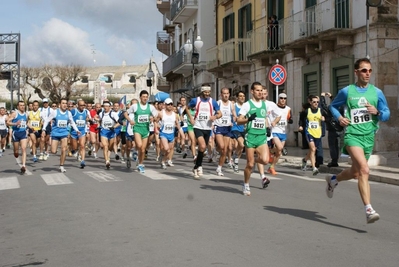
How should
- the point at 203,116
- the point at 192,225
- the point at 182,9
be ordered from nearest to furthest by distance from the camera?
the point at 192,225
the point at 203,116
the point at 182,9

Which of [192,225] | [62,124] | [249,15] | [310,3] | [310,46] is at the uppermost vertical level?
[249,15]

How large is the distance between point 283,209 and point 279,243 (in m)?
2.66

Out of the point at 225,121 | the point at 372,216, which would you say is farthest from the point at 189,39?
the point at 372,216

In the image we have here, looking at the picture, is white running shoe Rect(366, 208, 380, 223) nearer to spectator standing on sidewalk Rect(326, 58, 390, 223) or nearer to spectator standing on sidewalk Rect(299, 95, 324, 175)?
spectator standing on sidewalk Rect(326, 58, 390, 223)

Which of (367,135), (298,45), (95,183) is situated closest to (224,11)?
(298,45)

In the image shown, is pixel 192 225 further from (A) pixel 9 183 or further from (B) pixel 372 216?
(A) pixel 9 183

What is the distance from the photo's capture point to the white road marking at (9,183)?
14160mm

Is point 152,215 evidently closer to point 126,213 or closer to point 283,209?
point 126,213

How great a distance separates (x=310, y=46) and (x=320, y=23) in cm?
99

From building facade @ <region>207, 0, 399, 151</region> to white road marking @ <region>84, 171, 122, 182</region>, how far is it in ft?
23.8

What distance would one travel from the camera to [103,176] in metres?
15.8

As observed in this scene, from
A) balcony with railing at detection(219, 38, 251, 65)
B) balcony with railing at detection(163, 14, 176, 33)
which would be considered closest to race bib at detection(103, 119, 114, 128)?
balcony with railing at detection(219, 38, 251, 65)

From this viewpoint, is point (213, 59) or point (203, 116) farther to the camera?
point (213, 59)

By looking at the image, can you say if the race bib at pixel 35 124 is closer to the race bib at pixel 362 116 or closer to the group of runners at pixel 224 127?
the group of runners at pixel 224 127
